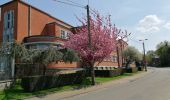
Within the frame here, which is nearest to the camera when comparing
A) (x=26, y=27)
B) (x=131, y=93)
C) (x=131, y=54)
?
(x=131, y=93)

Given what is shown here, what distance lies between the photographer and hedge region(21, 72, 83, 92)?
746 inches

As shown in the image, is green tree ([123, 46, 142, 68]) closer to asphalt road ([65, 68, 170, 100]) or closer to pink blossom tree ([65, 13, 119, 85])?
pink blossom tree ([65, 13, 119, 85])

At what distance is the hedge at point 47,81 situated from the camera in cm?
1894

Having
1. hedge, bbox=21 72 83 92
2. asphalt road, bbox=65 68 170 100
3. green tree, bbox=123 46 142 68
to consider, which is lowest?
asphalt road, bbox=65 68 170 100

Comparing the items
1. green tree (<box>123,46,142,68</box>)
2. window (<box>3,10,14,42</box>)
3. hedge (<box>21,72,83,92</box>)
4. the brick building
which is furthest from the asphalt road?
green tree (<box>123,46,142,68</box>)

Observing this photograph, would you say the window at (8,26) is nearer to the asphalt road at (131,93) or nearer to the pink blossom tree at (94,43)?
the pink blossom tree at (94,43)

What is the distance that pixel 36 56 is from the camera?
22609mm

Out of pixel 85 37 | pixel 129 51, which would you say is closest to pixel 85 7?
pixel 85 37

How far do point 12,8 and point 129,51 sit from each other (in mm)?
28663

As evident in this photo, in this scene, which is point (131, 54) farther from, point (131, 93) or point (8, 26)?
point (131, 93)

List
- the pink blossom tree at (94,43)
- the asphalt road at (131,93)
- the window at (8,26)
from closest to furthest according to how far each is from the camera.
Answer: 1. the asphalt road at (131,93)
2. the pink blossom tree at (94,43)
3. the window at (8,26)

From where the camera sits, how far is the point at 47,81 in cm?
2094

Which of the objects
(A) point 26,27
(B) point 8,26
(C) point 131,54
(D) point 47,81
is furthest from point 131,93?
(C) point 131,54

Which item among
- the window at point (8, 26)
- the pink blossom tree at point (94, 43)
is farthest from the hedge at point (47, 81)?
the window at point (8, 26)
